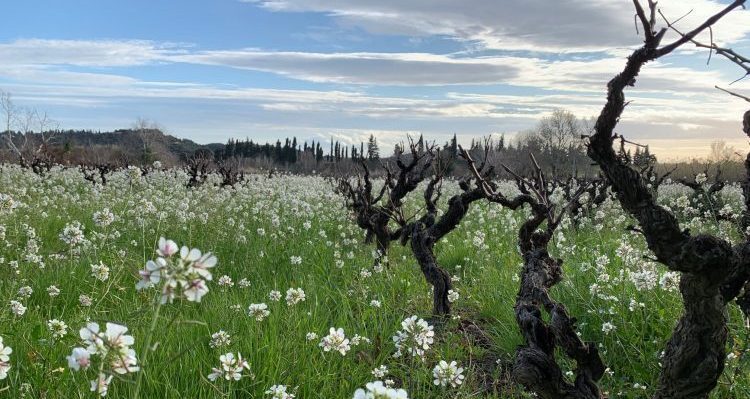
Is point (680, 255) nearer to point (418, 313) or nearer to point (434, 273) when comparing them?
point (434, 273)

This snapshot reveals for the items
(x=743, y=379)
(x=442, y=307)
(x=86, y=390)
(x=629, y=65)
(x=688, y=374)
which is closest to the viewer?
(x=629, y=65)

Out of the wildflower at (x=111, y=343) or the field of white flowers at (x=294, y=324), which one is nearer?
the wildflower at (x=111, y=343)

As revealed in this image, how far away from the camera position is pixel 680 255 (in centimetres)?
294

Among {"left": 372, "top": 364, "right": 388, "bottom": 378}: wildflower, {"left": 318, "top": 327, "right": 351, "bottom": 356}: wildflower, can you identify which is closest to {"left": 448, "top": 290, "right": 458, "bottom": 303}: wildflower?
{"left": 372, "top": 364, "right": 388, "bottom": 378}: wildflower

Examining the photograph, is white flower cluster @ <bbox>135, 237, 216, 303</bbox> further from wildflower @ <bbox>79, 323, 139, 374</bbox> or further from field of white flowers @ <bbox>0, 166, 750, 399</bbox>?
wildflower @ <bbox>79, 323, 139, 374</bbox>

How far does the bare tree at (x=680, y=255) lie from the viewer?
2.90 metres

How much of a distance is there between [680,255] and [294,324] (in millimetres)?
3484

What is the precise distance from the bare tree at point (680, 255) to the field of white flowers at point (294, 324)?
1.00 meters

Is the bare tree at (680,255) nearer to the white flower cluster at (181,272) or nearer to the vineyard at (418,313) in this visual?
the vineyard at (418,313)

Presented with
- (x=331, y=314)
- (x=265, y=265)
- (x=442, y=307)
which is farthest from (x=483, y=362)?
(x=265, y=265)

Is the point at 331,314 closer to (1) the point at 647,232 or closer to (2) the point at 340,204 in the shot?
(1) the point at 647,232

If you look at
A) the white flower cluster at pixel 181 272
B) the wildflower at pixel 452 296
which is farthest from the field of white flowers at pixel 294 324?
the wildflower at pixel 452 296

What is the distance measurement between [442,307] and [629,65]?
157 inches

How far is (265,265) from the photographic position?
9180mm
